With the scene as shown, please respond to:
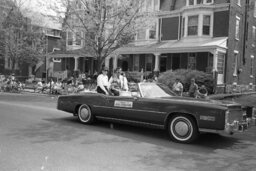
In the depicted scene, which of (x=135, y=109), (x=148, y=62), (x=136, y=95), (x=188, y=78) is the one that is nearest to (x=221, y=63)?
(x=188, y=78)

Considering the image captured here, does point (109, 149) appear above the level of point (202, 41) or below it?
below

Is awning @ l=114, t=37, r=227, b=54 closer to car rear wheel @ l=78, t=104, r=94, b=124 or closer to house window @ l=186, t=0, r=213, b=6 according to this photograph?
house window @ l=186, t=0, r=213, b=6

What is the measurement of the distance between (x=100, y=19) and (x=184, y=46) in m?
8.31

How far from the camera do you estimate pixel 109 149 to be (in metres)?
6.19

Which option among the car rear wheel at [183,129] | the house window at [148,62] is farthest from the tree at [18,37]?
the car rear wheel at [183,129]

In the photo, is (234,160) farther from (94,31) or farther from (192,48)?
(192,48)

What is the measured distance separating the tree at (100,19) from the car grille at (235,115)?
12.1 metres

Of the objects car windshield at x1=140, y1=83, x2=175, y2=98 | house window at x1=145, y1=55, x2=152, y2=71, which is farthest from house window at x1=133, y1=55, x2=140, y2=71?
car windshield at x1=140, y1=83, x2=175, y2=98

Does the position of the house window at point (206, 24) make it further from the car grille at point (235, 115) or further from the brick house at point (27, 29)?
the brick house at point (27, 29)

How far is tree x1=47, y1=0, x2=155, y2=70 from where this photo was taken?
17828 mm

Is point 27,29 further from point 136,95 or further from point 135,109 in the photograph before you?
point 135,109

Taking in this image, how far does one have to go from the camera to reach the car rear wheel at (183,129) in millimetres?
6840

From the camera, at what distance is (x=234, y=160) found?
5.79 metres

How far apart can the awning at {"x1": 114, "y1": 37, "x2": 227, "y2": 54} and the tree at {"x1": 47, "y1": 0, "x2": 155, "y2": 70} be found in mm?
5604
